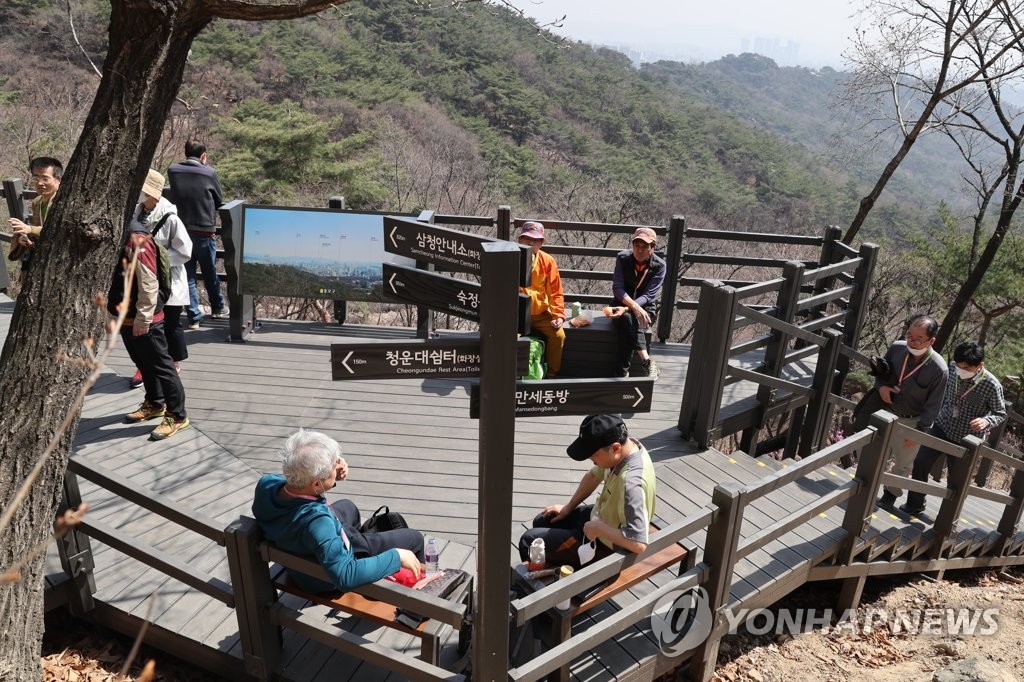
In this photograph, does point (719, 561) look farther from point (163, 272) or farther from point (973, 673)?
point (163, 272)

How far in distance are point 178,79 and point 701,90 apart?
3714 inches

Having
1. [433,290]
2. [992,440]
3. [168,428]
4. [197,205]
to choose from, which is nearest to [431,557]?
[433,290]

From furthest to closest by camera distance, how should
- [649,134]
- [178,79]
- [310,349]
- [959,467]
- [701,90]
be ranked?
1. [701,90]
2. [649,134]
3. [310,349]
4. [959,467]
5. [178,79]

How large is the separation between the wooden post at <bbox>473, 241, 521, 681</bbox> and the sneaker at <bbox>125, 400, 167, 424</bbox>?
374 centimetres

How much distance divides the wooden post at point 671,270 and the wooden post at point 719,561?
4.22 m

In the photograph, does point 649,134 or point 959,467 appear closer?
point 959,467

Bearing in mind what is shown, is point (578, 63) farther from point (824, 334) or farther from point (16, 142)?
point (824, 334)

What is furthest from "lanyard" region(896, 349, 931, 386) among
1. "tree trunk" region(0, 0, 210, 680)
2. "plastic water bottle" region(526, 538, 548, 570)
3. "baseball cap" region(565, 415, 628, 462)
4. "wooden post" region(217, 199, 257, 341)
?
"wooden post" region(217, 199, 257, 341)

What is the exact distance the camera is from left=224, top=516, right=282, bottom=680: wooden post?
3.12m

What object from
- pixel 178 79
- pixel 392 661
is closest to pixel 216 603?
pixel 392 661

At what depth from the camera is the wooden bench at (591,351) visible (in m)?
6.54

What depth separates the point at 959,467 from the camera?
195 inches

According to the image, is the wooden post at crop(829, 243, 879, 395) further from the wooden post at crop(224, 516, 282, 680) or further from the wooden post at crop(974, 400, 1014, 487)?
the wooden post at crop(224, 516, 282, 680)

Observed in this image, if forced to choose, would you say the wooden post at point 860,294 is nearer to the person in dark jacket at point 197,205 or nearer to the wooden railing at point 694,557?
the wooden railing at point 694,557
